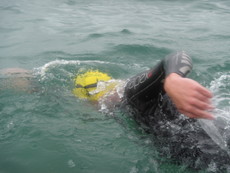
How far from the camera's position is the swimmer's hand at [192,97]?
1.97m

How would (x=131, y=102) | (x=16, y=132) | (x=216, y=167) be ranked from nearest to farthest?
1. (x=216, y=167)
2. (x=131, y=102)
3. (x=16, y=132)

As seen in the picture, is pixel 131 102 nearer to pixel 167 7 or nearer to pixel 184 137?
pixel 184 137

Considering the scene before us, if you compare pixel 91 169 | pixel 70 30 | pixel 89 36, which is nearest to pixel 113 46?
pixel 89 36

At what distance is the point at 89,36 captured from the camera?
28.2 feet

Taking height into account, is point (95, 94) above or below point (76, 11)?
above

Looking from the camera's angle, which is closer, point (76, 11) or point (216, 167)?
point (216, 167)

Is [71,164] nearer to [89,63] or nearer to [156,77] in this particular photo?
[156,77]

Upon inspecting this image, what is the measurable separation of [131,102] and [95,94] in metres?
0.98

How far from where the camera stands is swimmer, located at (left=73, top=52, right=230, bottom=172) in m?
2.08

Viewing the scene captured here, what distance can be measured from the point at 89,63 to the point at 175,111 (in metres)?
3.68

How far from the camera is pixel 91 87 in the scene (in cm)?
412

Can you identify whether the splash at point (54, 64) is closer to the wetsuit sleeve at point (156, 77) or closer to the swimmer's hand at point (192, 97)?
the wetsuit sleeve at point (156, 77)

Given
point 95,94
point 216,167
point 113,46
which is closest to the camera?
point 216,167

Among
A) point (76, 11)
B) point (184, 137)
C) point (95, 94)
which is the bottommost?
point (76, 11)
